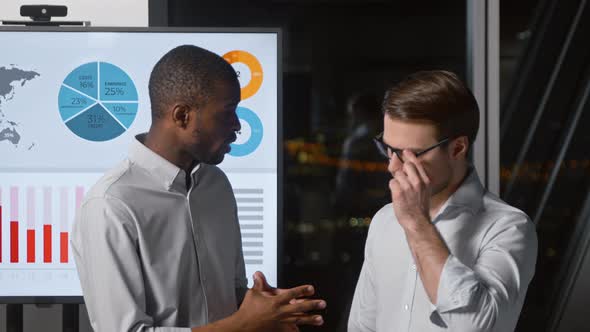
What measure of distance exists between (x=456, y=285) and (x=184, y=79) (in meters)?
0.70

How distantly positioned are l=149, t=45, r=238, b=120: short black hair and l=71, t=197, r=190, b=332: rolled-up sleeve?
9.7 inches

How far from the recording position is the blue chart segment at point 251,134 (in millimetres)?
2561

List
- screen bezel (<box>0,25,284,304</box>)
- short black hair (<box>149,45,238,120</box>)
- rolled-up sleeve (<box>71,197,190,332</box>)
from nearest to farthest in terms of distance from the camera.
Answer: rolled-up sleeve (<box>71,197,190,332</box>) < short black hair (<box>149,45,238,120</box>) < screen bezel (<box>0,25,284,304</box>)

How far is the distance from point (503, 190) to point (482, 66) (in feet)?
3.02

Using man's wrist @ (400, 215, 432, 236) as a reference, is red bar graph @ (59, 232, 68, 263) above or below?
below

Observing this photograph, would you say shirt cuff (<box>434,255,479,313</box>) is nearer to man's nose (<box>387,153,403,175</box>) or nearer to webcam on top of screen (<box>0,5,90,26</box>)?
man's nose (<box>387,153,403,175</box>)

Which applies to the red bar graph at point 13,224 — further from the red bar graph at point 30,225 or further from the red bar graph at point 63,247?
the red bar graph at point 63,247

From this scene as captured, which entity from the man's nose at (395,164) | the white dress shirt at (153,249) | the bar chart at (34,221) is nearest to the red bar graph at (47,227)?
the bar chart at (34,221)

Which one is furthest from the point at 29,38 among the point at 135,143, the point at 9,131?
the point at 135,143

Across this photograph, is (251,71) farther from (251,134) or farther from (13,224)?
(13,224)

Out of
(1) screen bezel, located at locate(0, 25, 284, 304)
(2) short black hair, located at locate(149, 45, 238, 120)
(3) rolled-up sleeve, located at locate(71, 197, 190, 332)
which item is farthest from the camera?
(1) screen bezel, located at locate(0, 25, 284, 304)

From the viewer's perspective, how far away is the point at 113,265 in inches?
58.5

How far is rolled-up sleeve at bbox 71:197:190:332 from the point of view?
1.49 metres

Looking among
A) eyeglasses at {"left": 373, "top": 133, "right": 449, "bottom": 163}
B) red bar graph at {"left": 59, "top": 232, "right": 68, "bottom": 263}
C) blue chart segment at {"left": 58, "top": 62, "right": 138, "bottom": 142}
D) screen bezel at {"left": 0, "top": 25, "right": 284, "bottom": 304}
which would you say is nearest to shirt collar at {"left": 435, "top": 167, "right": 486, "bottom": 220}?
eyeglasses at {"left": 373, "top": 133, "right": 449, "bottom": 163}
